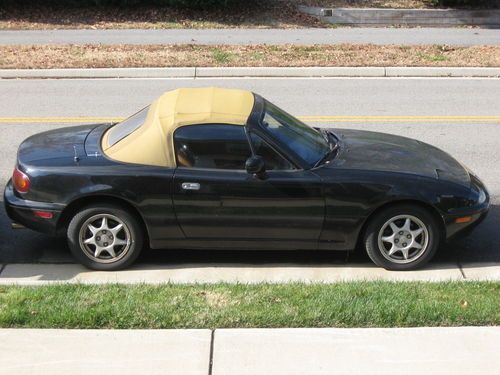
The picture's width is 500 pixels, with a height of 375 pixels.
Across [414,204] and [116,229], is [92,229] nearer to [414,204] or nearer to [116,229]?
[116,229]

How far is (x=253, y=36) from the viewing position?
18.8m

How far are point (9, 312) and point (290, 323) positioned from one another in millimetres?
1876

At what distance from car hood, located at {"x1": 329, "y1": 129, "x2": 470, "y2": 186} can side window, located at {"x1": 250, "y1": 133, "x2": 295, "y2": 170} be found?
0.41 metres

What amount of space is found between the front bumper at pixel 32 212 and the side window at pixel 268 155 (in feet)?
5.46

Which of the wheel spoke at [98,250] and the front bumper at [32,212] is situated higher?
the front bumper at [32,212]

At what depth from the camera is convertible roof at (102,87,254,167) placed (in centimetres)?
639

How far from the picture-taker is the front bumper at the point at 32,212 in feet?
21.0

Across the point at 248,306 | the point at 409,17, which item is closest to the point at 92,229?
the point at 248,306

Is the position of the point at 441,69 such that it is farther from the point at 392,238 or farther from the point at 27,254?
the point at 27,254

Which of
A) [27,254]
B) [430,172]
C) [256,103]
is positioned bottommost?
[27,254]

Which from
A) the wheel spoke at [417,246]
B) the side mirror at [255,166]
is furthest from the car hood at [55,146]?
the wheel spoke at [417,246]

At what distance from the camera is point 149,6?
2194 cm

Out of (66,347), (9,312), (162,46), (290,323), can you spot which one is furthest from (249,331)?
(162,46)

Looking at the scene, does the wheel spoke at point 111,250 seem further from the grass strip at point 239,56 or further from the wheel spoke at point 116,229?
the grass strip at point 239,56
